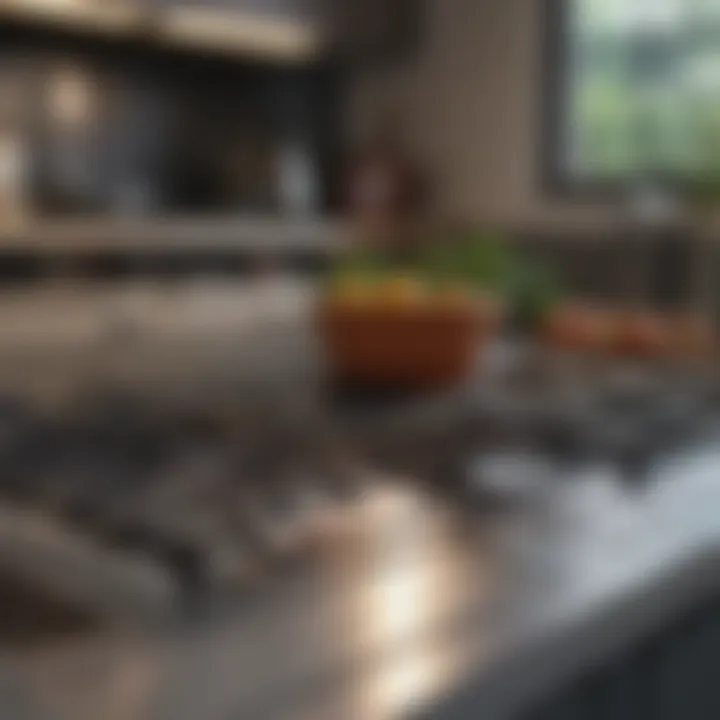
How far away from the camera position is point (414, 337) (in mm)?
1301

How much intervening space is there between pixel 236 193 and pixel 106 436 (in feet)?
9.86

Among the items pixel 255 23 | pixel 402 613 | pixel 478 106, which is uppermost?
pixel 255 23

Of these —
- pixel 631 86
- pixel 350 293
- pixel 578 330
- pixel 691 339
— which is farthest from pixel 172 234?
pixel 350 293

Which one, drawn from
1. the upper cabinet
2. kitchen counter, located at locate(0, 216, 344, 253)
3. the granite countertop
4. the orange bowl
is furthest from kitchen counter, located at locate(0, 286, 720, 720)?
the upper cabinet

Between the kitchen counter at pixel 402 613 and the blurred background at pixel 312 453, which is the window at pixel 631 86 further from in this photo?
the kitchen counter at pixel 402 613

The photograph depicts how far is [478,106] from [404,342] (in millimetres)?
2968

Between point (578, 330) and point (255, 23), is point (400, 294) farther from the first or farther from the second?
point (255, 23)

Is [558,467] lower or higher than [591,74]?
lower

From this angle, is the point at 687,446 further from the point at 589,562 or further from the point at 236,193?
the point at 236,193

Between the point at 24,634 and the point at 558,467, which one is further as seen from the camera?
the point at 558,467

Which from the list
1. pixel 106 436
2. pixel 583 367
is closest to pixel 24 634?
pixel 106 436

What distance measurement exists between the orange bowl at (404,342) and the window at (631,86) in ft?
8.70

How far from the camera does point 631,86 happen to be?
396cm

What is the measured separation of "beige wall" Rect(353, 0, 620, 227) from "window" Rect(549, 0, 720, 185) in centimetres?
8
